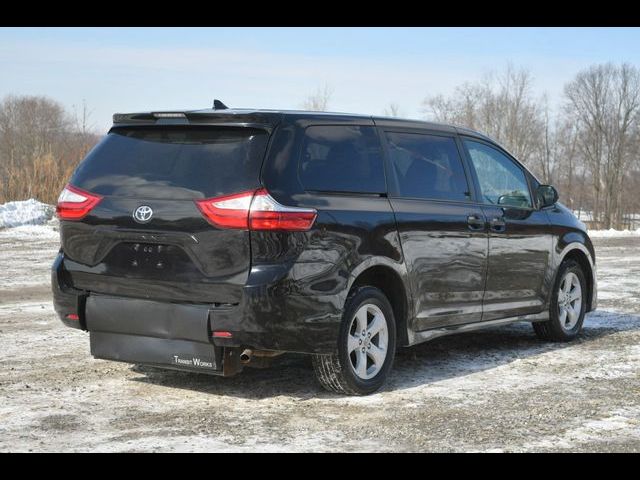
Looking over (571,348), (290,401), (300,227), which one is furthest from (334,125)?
(571,348)

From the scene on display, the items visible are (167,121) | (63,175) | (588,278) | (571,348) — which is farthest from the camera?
(63,175)

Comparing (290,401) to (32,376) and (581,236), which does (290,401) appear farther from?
(581,236)

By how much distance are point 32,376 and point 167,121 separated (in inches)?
87.0

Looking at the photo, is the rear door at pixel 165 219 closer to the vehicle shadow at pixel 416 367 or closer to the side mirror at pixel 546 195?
the vehicle shadow at pixel 416 367

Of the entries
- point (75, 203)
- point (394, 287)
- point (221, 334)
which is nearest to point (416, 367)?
point (394, 287)

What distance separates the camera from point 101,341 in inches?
245

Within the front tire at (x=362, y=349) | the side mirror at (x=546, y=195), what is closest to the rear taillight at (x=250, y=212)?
the front tire at (x=362, y=349)

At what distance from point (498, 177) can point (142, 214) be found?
133 inches

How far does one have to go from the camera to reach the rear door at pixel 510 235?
7.67 metres

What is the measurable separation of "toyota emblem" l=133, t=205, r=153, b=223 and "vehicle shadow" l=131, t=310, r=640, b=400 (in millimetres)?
1307

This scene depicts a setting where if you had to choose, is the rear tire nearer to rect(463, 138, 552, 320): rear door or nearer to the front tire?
rect(463, 138, 552, 320): rear door

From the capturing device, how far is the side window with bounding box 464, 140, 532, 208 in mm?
7750

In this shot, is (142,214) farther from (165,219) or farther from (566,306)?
(566,306)

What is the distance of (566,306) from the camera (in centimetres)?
877
